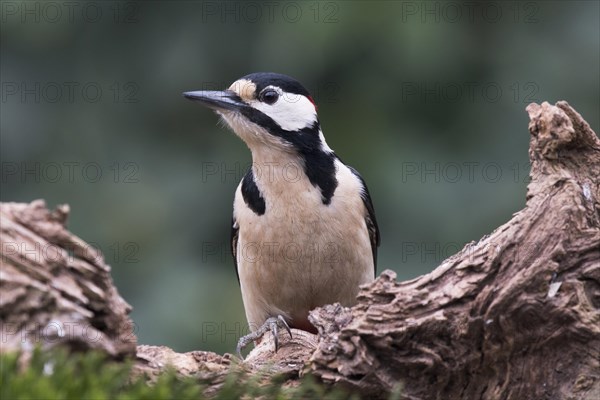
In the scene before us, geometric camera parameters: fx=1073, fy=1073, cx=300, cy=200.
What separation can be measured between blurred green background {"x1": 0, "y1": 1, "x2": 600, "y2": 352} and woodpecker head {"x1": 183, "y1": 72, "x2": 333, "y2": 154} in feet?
5.90

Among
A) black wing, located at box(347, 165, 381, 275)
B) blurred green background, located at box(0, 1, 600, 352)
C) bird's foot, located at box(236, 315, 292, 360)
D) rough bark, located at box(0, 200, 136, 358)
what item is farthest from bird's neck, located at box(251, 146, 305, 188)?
blurred green background, located at box(0, 1, 600, 352)

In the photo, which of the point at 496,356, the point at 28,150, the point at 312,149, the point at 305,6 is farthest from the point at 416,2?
the point at 496,356

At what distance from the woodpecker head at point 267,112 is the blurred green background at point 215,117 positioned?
70.8 inches

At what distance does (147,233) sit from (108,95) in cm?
116

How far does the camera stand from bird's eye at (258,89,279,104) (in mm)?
5070

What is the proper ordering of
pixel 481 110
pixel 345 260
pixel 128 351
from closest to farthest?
1. pixel 128 351
2. pixel 345 260
3. pixel 481 110

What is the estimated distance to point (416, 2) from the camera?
7.11 meters

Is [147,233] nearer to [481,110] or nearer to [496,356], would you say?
[481,110]

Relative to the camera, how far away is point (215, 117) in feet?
26.1

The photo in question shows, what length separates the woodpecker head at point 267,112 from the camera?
5.00 metres

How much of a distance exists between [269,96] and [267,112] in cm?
10

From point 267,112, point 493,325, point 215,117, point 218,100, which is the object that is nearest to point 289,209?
point 267,112

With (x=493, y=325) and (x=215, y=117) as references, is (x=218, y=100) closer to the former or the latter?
(x=493, y=325)

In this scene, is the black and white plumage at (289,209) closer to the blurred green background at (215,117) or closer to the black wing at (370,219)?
the black wing at (370,219)
